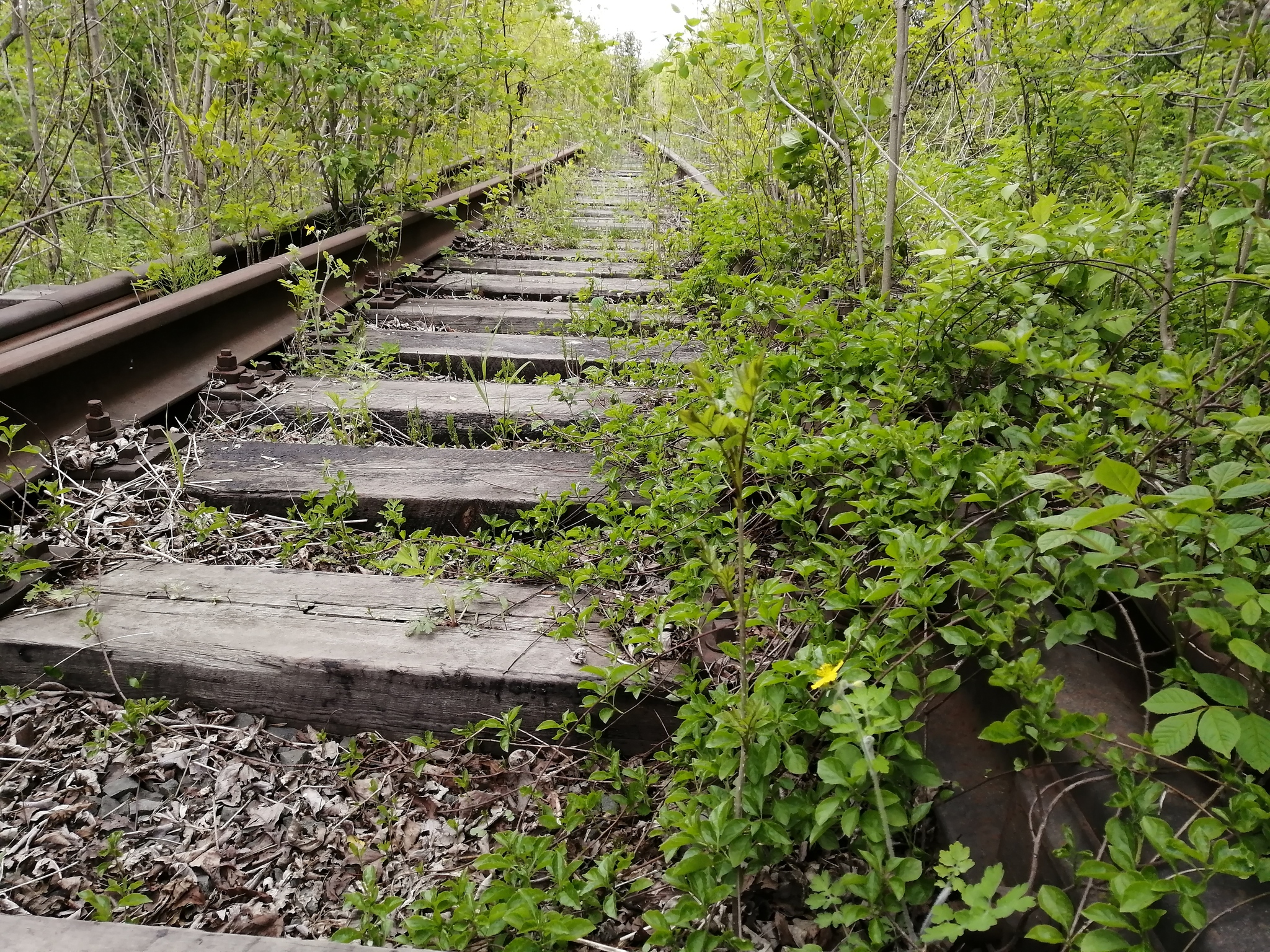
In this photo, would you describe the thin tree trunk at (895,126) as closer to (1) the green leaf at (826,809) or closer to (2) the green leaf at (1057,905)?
(1) the green leaf at (826,809)

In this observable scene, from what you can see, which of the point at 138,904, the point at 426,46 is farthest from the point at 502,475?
the point at 426,46

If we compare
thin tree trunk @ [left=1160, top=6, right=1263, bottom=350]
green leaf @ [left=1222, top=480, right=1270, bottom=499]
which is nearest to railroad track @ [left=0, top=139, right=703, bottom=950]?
green leaf @ [left=1222, top=480, right=1270, bottom=499]

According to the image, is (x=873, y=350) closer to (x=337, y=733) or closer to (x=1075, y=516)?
(x=1075, y=516)

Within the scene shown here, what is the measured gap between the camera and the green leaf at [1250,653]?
38.5 inches

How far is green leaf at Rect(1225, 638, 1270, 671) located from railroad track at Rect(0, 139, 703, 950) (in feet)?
3.32

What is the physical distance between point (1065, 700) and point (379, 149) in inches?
196

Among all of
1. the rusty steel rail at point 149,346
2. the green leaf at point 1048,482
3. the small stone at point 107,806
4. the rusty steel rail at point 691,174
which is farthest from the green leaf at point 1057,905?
the rusty steel rail at point 691,174

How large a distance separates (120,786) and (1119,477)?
1881 mm

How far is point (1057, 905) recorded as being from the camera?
0.95 m

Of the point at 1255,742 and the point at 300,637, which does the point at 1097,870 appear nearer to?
the point at 1255,742

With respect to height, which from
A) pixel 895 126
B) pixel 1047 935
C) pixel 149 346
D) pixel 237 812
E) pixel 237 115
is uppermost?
pixel 237 115

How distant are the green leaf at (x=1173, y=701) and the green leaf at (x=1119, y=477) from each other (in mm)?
267

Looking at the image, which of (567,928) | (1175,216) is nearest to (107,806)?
(567,928)

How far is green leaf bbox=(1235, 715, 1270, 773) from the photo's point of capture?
0.96 m
